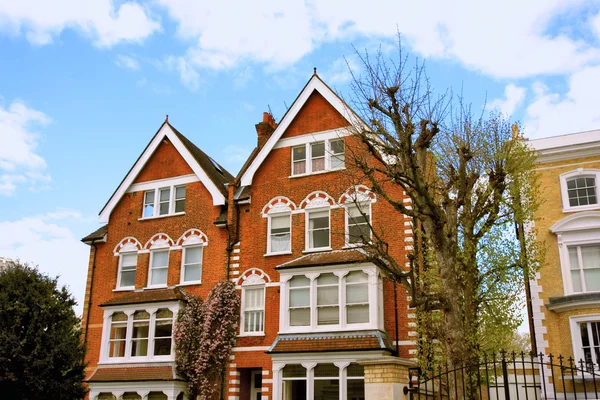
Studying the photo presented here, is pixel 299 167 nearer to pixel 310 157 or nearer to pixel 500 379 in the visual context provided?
pixel 310 157

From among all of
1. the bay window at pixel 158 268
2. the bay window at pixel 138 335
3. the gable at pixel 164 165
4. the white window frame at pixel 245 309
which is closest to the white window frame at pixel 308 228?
the white window frame at pixel 245 309

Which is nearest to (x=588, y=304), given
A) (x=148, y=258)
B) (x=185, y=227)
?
(x=185, y=227)

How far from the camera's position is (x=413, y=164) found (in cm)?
1520

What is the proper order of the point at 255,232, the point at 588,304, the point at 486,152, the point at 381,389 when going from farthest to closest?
the point at 255,232, the point at 588,304, the point at 486,152, the point at 381,389

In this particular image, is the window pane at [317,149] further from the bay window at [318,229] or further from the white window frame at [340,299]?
the white window frame at [340,299]

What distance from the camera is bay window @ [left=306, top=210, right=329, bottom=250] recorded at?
24.9 m

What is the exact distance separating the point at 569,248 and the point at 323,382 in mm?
10763

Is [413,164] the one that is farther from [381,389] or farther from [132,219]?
[132,219]

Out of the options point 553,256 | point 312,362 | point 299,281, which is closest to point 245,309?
point 299,281

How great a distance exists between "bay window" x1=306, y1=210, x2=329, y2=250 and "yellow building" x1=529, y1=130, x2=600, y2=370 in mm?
8434

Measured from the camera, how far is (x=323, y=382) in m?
22.5

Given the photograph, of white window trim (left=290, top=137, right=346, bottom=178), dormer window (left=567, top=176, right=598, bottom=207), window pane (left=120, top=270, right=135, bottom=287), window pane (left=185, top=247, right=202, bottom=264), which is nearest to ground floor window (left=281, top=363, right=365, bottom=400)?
window pane (left=185, top=247, right=202, bottom=264)

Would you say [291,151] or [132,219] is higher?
[291,151]

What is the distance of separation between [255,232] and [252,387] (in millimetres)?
6677
